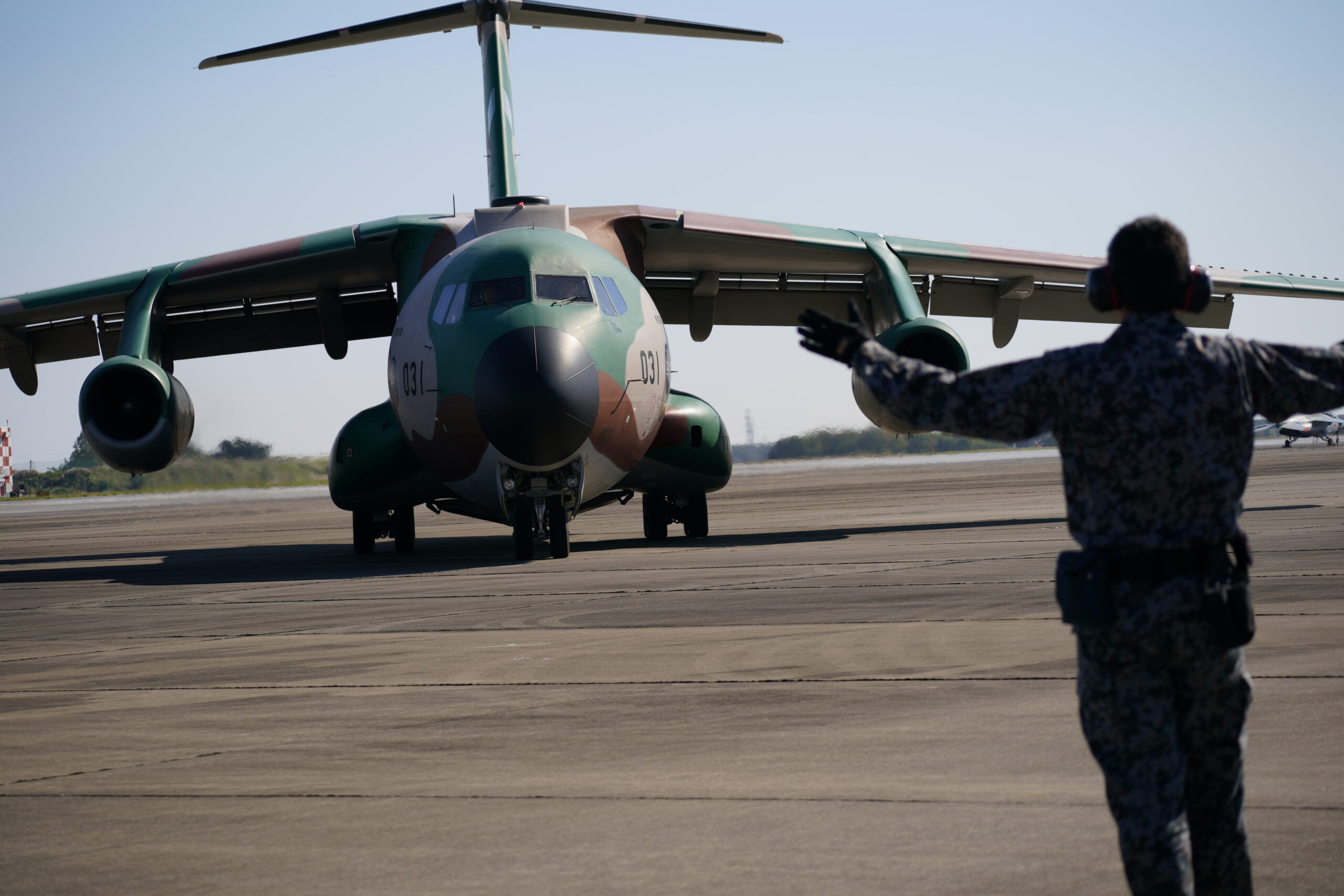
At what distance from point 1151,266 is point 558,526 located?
11477 mm

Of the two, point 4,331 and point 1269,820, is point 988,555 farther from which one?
point 4,331

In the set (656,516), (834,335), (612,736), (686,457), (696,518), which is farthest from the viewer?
(656,516)

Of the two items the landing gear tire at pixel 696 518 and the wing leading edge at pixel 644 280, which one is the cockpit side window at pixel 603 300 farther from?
the landing gear tire at pixel 696 518

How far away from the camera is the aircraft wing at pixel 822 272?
16.9 m

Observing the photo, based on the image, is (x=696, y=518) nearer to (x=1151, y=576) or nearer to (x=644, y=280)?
(x=644, y=280)

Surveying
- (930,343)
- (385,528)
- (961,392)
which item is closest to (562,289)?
(930,343)

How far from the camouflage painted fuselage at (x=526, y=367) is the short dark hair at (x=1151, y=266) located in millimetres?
9642

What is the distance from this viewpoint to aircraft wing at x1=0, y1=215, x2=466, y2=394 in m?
16.5

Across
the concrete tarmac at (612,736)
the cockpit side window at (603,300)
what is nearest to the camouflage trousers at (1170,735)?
the concrete tarmac at (612,736)

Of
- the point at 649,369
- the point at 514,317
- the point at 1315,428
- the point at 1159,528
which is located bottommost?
the point at 1315,428

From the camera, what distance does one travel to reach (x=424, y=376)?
13.8 m

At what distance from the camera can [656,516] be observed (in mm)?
18109

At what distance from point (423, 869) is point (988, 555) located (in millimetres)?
9779

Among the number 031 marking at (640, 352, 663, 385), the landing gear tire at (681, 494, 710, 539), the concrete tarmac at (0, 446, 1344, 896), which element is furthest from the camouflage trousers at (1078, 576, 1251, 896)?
the landing gear tire at (681, 494, 710, 539)
